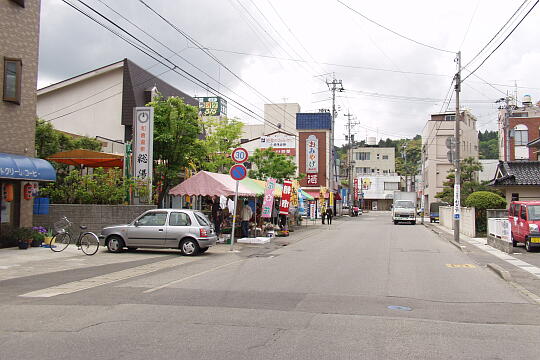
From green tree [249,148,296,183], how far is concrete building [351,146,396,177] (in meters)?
77.8

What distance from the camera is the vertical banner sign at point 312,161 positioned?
63562 mm

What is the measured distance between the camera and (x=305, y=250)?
2034 cm

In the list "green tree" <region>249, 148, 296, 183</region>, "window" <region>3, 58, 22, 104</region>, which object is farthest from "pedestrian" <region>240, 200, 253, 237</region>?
"green tree" <region>249, 148, 296, 183</region>

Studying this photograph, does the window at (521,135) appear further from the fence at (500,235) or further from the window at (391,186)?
the window at (391,186)

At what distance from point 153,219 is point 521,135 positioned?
48819 millimetres

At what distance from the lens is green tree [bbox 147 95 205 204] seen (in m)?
23.0

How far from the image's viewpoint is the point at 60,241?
17.4 metres

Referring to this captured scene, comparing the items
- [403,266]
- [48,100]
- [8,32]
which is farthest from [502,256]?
[48,100]

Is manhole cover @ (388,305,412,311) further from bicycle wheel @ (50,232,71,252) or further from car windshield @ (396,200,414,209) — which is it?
car windshield @ (396,200,414,209)

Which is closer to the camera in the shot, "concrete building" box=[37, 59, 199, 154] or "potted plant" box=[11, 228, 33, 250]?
"potted plant" box=[11, 228, 33, 250]

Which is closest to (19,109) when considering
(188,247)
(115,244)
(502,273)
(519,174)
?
(115,244)

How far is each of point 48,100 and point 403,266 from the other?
2630 cm

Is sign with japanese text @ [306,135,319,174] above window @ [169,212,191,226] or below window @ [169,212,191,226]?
above

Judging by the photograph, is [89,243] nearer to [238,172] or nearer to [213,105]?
[238,172]
